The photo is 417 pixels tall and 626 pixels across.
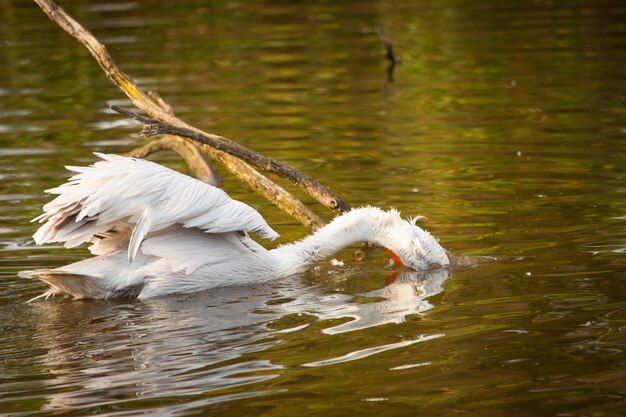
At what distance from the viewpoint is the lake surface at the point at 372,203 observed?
16.7 feet

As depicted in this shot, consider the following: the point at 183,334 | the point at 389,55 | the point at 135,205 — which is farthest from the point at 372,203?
the point at 389,55

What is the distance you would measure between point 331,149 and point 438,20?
881cm

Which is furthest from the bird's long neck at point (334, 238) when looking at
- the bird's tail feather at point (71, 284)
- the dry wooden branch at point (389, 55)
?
the dry wooden branch at point (389, 55)

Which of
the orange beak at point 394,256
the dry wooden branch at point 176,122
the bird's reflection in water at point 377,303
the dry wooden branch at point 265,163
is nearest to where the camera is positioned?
the bird's reflection in water at point 377,303

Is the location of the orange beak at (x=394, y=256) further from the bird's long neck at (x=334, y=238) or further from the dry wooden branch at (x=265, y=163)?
the dry wooden branch at (x=265, y=163)

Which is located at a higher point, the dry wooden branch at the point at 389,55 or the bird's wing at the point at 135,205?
the bird's wing at the point at 135,205

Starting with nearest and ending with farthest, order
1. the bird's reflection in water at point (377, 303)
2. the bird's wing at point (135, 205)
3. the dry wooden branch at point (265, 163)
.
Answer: the bird's reflection in water at point (377, 303), the bird's wing at point (135, 205), the dry wooden branch at point (265, 163)

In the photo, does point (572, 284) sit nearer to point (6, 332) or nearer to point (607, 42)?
point (6, 332)

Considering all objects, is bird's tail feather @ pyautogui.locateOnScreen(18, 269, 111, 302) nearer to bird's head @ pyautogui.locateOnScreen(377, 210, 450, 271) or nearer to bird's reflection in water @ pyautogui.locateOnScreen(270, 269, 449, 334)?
bird's reflection in water @ pyautogui.locateOnScreen(270, 269, 449, 334)

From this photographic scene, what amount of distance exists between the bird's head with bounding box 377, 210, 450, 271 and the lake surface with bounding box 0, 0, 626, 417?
0.11m

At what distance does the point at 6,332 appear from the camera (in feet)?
19.8

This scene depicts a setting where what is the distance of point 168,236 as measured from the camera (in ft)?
22.6

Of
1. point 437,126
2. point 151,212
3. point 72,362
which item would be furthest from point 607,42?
point 72,362

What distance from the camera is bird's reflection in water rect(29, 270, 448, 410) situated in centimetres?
513
